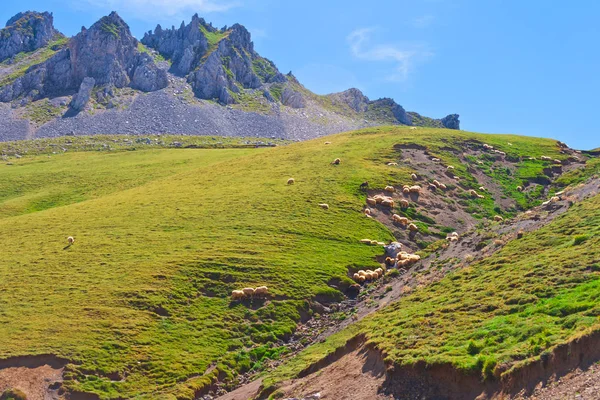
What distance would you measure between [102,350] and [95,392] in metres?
4.19

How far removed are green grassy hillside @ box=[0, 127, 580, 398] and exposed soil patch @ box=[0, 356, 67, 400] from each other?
66 centimetres

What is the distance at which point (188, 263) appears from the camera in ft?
171

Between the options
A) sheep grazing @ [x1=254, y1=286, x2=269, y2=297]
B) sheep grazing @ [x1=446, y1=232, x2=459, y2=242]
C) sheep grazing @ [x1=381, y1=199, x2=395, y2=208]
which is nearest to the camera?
sheep grazing @ [x1=254, y1=286, x2=269, y2=297]

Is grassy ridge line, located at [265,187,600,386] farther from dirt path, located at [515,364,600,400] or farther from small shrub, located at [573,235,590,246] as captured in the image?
dirt path, located at [515,364,600,400]

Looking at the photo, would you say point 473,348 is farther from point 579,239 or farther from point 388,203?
point 388,203

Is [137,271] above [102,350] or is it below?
above

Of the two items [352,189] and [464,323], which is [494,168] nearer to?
[352,189]

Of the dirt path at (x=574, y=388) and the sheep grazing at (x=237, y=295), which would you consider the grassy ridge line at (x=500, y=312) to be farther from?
the sheep grazing at (x=237, y=295)

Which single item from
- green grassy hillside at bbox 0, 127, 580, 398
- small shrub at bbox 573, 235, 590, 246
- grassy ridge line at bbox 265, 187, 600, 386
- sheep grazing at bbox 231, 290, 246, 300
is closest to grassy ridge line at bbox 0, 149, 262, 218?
green grassy hillside at bbox 0, 127, 580, 398

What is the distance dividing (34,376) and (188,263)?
60.7 feet

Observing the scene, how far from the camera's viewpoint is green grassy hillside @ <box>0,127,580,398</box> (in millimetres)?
38031

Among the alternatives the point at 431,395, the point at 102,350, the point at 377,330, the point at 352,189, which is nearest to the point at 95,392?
the point at 102,350

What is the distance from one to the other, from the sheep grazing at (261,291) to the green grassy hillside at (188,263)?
888 millimetres

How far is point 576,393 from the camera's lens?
17.9m
